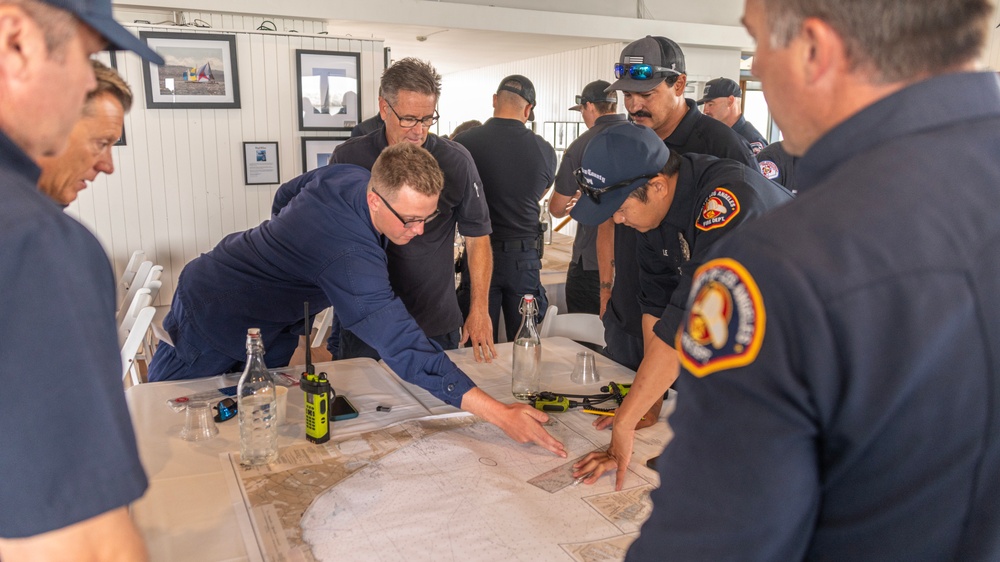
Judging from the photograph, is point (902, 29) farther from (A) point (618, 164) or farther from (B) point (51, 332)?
(A) point (618, 164)

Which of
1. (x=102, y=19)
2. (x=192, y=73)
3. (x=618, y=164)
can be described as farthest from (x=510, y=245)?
(x=102, y=19)

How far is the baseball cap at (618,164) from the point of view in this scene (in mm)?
1813

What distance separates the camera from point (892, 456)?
0.64 m

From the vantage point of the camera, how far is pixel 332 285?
6.86ft

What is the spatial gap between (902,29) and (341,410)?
1.62 metres

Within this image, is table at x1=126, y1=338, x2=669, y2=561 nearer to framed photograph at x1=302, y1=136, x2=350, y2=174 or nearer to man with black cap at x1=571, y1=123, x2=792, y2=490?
man with black cap at x1=571, y1=123, x2=792, y2=490

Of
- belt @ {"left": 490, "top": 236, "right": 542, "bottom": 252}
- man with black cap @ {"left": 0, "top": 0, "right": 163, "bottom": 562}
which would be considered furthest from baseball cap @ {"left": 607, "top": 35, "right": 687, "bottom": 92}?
man with black cap @ {"left": 0, "top": 0, "right": 163, "bottom": 562}

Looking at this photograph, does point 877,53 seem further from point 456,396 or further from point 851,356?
point 456,396

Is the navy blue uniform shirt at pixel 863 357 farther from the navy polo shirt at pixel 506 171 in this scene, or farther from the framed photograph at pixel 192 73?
the framed photograph at pixel 192 73

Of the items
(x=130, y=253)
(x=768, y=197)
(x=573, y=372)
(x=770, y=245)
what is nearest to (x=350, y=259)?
(x=573, y=372)

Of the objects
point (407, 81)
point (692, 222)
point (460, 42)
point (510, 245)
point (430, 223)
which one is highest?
point (460, 42)

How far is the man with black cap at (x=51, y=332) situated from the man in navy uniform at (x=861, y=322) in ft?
1.81

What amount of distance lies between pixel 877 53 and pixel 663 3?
6792mm

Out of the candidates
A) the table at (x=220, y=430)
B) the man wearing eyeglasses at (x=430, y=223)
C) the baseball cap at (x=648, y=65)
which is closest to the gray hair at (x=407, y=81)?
the man wearing eyeglasses at (x=430, y=223)
